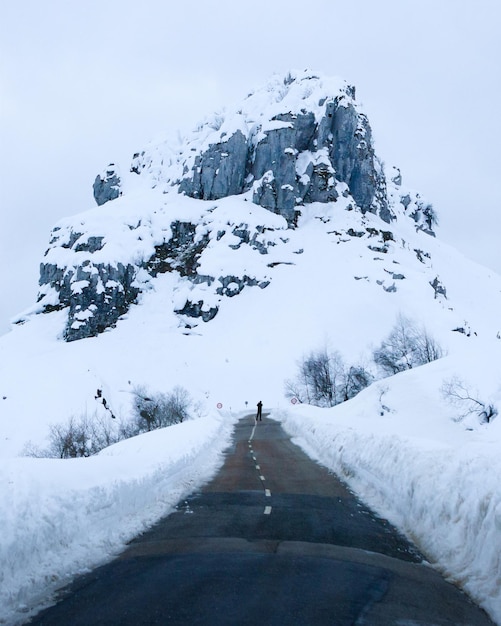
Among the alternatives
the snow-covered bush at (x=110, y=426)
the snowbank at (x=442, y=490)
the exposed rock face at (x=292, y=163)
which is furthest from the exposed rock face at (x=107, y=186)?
the snowbank at (x=442, y=490)

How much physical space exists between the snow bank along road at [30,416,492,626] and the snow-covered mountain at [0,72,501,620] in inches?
729

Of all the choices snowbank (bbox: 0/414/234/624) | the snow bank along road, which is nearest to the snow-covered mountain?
snowbank (bbox: 0/414/234/624)

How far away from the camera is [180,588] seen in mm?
6191

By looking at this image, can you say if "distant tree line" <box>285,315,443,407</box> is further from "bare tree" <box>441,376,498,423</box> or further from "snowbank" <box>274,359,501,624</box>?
"snowbank" <box>274,359,501,624</box>

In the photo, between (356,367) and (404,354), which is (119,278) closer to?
(356,367)

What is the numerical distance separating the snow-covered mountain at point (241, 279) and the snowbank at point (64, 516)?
16593 mm

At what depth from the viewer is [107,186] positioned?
567 ft

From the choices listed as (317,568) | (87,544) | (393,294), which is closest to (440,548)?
(317,568)

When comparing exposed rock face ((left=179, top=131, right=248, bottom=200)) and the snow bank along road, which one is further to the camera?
exposed rock face ((left=179, top=131, right=248, bottom=200))

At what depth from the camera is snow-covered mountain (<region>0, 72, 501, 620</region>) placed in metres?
78.6

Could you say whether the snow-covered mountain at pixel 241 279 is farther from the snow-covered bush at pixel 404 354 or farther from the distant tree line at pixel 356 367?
the distant tree line at pixel 356 367

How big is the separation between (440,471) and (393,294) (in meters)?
95.8

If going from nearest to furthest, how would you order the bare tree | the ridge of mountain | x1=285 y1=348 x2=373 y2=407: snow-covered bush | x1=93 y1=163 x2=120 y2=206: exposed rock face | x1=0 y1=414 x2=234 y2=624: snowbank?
x1=0 y1=414 x2=234 y2=624: snowbank
the bare tree
x1=285 y1=348 x2=373 y2=407: snow-covered bush
the ridge of mountain
x1=93 y1=163 x2=120 y2=206: exposed rock face

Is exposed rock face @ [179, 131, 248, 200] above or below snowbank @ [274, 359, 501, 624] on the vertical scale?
above
